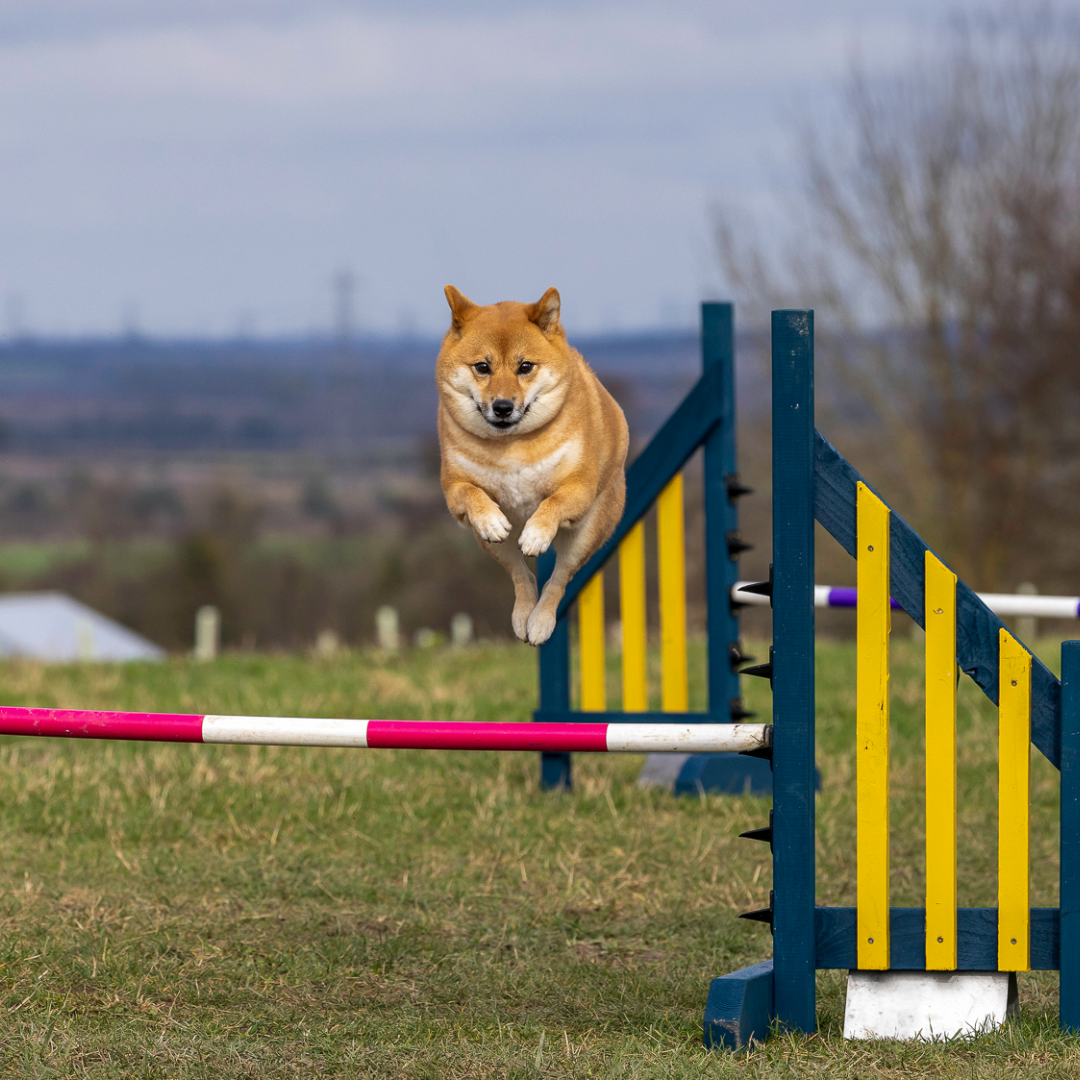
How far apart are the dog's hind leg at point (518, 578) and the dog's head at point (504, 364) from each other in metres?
0.28

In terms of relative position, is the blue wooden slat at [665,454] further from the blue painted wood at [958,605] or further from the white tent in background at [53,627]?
the white tent in background at [53,627]

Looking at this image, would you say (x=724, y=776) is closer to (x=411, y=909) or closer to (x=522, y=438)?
(x=411, y=909)

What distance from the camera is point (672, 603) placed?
629 centimetres

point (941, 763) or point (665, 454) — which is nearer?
point (941, 763)

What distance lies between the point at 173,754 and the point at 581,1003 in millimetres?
3169

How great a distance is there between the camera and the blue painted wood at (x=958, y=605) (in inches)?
146

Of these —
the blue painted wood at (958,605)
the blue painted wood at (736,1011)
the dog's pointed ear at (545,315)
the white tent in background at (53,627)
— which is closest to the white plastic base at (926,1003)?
the blue painted wood at (736,1011)

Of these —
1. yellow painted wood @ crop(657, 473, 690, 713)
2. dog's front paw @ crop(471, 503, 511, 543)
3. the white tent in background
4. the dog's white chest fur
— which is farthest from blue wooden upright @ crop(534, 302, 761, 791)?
the white tent in background

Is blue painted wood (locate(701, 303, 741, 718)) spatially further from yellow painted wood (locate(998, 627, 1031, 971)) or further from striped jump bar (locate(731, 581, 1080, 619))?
yellow painted wood (locate(998, 627, 1031, 971))

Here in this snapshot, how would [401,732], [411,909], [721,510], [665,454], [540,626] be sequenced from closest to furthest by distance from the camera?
[540,626], [401,732], [411,909], [665,454], [721,510]

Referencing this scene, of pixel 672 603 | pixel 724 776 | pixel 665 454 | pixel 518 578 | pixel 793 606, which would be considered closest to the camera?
pixel 518 578

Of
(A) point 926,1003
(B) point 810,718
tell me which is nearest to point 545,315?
(B) point 810,718

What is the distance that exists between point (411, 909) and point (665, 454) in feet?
6.95

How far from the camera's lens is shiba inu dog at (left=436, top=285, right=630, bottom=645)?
2.57 metres
